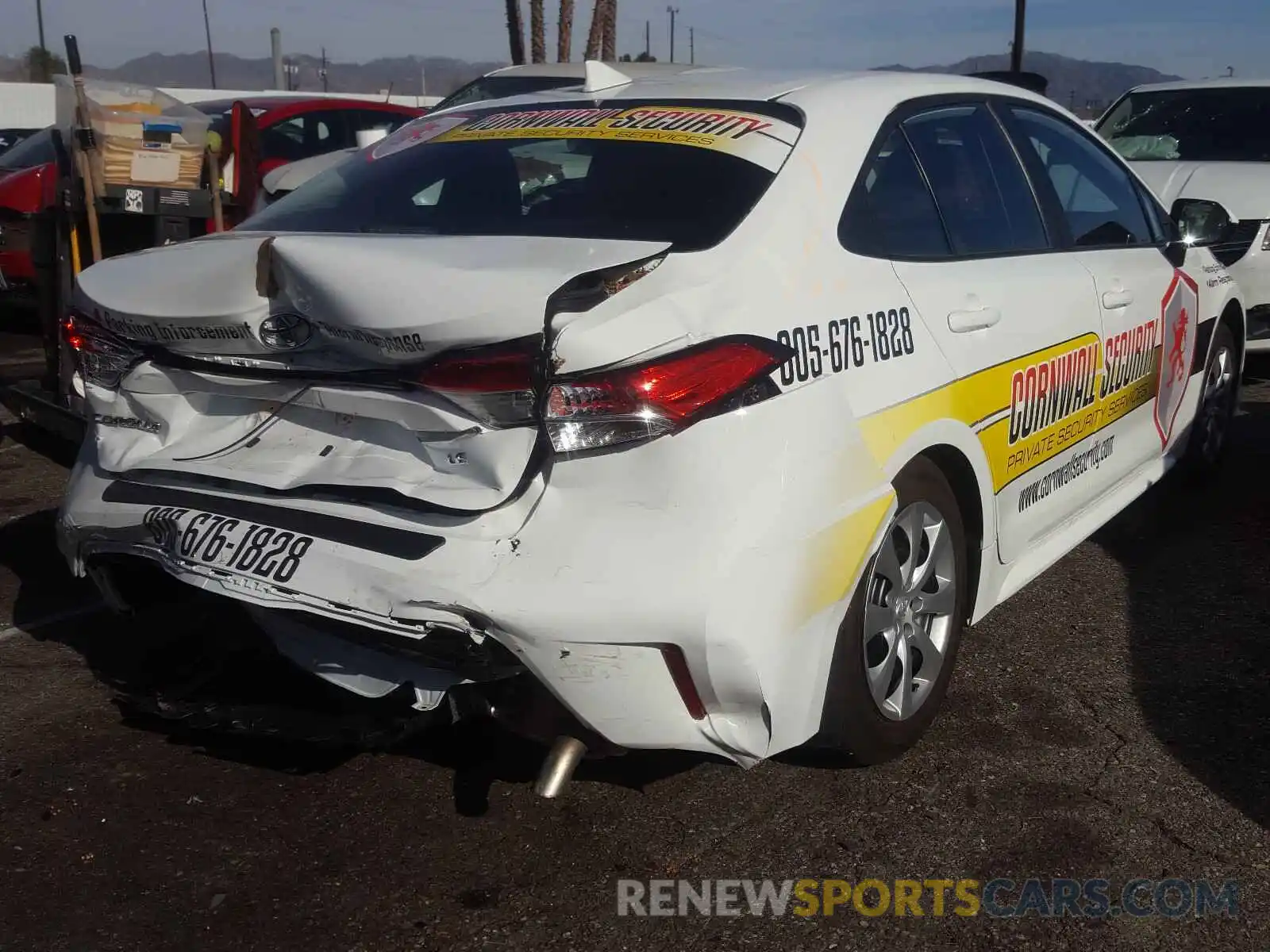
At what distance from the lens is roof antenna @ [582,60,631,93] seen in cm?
362

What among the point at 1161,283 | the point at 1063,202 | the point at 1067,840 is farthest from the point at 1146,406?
the point at 1067,840

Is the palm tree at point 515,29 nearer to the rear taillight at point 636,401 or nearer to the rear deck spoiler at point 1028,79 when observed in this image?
the rear deck spoiler at point 1028,79

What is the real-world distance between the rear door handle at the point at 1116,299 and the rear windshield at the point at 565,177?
4.51ft

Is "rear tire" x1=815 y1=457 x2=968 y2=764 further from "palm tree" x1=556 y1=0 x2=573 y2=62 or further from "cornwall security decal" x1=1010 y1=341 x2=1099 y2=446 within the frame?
"palm tree" x1=556 y1=0 x2=573 y2=62

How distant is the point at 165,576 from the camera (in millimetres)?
2982

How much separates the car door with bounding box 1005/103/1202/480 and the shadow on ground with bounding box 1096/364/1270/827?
0.42 meters

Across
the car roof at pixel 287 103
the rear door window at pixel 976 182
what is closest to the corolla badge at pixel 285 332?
the rear door window at pixel 976 182

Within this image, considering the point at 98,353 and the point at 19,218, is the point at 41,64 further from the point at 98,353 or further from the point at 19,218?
the point at 98,353

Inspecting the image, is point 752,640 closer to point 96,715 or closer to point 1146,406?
point 96,715

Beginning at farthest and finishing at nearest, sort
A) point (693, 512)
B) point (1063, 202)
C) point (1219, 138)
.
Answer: point (1219, 138), point (1063, 202), point (693, 512)

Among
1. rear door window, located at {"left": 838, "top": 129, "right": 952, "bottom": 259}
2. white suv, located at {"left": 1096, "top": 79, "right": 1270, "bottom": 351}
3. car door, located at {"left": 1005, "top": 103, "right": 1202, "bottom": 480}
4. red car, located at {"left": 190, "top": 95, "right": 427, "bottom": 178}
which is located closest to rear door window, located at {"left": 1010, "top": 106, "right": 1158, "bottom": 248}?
car door, located at {"left": 1005, "top": 103, "right": 1202, "bottom": 480}

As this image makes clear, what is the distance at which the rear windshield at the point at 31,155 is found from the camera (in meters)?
9.95

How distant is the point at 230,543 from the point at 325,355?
1.40 ft

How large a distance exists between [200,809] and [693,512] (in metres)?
1.43
